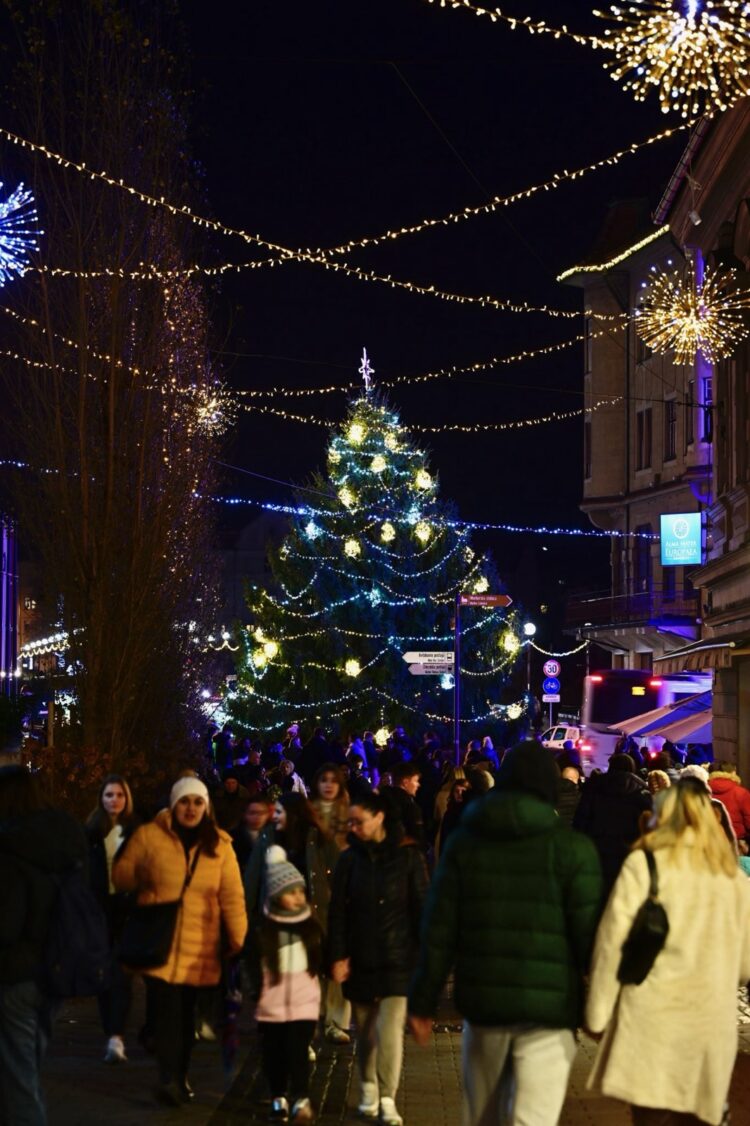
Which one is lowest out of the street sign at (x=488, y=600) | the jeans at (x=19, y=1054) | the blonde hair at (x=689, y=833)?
the jeans at (x=19, y=1054)

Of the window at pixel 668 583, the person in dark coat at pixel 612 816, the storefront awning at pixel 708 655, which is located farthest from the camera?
the window at pixel 668 583

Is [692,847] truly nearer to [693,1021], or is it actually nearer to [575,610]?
[693,1021]

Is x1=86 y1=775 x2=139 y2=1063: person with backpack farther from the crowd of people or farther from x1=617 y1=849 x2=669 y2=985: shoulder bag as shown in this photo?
x1=617 y1=849 x2=669 y2=985: shoulder bag

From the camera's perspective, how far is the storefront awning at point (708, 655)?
27.6 meters

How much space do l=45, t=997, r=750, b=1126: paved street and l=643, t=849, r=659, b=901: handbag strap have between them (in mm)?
2931

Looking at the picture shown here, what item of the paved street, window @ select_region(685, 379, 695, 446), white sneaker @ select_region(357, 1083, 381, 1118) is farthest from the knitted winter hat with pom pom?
window @ select_region(685, 379, 695, 446)

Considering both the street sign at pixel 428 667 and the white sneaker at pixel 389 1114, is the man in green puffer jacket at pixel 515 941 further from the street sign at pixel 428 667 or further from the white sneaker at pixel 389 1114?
the street sign at pixel 428 667

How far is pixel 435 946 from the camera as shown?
22.2ft

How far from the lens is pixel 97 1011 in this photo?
1333 cm

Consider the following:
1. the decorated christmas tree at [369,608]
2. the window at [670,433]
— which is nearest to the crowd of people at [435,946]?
the decorated christmas tree at [369,608]

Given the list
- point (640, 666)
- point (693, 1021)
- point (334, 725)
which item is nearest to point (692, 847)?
point (693, 1021)

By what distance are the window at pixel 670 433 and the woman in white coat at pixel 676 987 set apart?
47133 millimetres

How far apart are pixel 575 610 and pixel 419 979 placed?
5493 cm

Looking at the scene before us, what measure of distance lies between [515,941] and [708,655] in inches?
899
